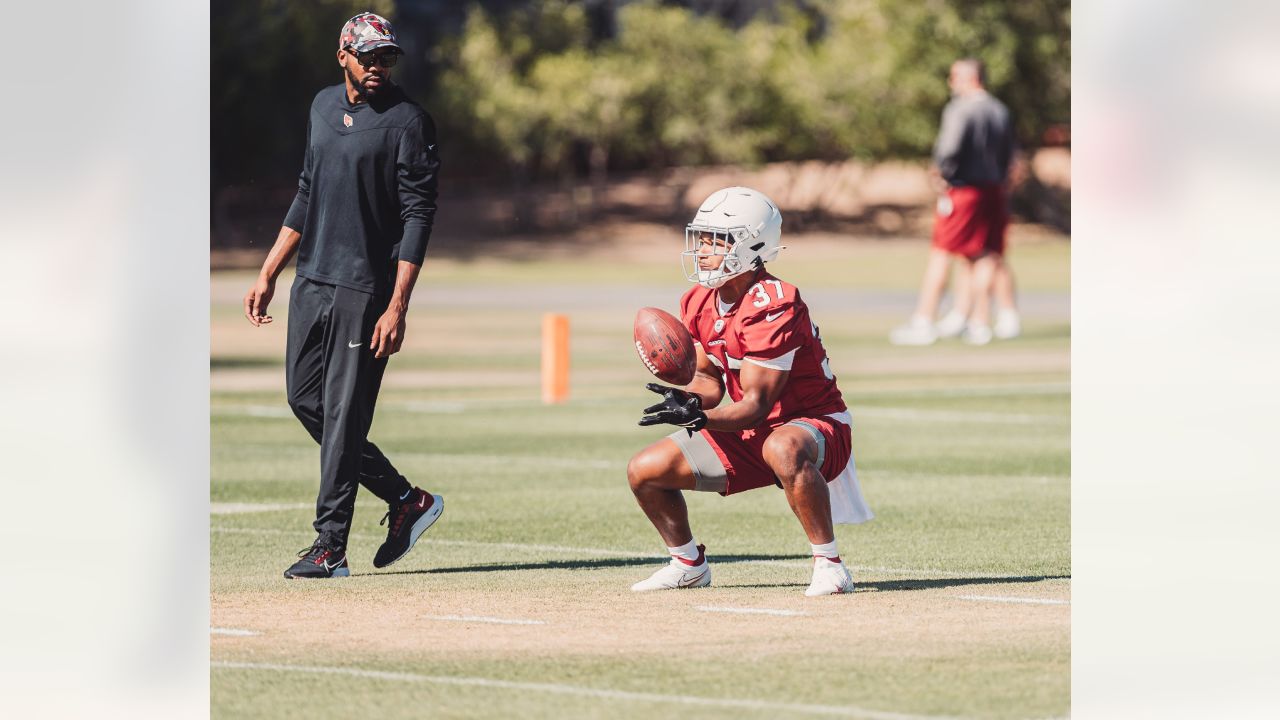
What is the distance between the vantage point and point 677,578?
28.7ft

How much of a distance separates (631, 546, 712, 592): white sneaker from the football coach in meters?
1.34

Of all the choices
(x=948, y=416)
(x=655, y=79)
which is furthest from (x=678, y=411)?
(x=655, y=79)

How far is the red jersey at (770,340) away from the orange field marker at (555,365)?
913 centimetres

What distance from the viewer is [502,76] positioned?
63969 mm

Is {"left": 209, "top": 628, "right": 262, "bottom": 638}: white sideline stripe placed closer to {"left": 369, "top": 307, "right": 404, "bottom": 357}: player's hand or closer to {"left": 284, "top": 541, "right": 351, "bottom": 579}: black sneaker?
{"left": 284, "top": 541, "right": 351, "bottom": 579}: black sneaker

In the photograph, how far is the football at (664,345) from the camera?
8.31 meters

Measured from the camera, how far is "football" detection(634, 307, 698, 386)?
27.3 feet

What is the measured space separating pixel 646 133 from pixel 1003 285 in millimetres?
45599

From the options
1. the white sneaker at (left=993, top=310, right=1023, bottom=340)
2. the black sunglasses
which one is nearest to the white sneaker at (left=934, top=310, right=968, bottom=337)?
the white sneaker at (left=993, top=310, right=1023, bottom=340)

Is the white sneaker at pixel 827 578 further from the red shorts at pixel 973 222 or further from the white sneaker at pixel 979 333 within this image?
the white sneaker at pixel 979 333

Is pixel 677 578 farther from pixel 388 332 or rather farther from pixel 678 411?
pixel 388 332

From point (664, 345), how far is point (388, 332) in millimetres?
1281
